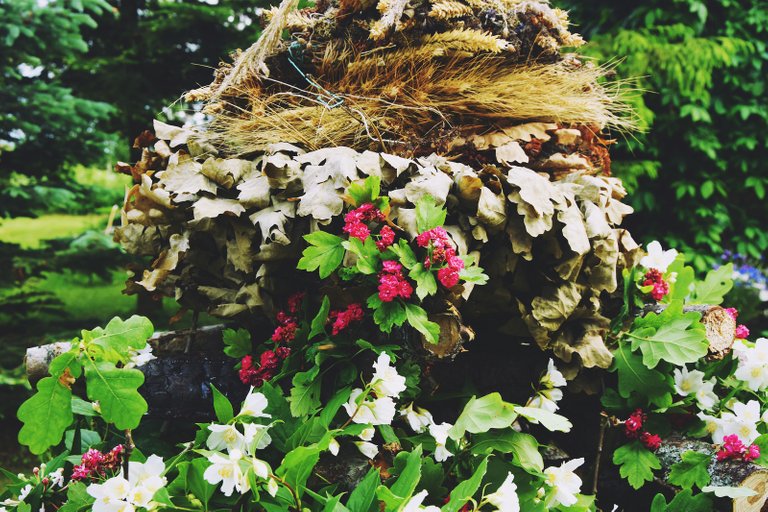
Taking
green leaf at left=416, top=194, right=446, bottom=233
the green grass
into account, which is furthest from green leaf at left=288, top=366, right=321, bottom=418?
the green grass

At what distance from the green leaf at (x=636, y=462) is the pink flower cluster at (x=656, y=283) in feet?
1.49

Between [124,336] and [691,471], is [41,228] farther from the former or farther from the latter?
[691,471]

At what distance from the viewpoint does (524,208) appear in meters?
1.42

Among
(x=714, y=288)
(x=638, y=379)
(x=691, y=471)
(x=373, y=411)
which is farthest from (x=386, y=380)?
(x=714, y=288)

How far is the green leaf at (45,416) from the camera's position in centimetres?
127

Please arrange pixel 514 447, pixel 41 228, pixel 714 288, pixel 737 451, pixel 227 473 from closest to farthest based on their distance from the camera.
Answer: pixel 227 473
pixel 514 447
pixel 737 451
pixel 714 288
pixel 41 228

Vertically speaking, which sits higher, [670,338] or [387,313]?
[387,313]

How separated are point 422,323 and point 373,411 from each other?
0.83 feet

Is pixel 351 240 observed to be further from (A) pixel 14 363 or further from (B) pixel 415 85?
(A) pixel 14 363

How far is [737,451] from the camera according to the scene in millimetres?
1523

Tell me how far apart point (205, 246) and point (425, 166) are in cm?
67

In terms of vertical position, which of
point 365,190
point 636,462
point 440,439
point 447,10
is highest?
point 447,10

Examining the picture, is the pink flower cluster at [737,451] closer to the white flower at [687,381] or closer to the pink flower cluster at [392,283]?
the white flower at [687,381]

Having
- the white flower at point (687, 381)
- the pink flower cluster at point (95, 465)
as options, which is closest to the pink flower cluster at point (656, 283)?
the white flower at point (687, 381)
